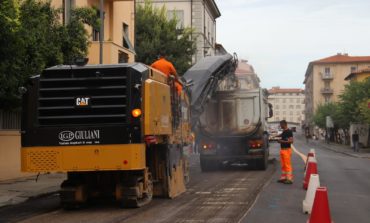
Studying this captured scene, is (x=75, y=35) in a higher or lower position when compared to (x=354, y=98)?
lower

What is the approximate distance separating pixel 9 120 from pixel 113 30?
10.1 meters

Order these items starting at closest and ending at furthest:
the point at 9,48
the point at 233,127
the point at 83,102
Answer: the point at 83,102, the point at 9,48, the point at 233,127

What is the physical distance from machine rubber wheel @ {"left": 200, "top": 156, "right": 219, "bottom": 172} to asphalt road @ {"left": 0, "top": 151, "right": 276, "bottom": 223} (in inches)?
260

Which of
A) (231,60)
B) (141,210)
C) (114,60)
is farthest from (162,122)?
(114,60)

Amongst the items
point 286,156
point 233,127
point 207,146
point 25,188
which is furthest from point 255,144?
point 25,188

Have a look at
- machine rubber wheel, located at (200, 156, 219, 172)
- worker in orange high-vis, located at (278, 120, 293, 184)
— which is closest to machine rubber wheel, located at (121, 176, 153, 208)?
worker in orange high-vis, located at (278, 120, 293, 184)

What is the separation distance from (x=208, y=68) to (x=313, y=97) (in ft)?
399

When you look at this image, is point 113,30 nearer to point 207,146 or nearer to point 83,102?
point 207,146

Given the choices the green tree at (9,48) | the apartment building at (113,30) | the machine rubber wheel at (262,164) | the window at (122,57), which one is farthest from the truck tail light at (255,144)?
the green tree at (9,48)

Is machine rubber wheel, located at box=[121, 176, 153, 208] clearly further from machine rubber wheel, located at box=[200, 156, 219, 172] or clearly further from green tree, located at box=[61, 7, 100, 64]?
machine rubber wheel, located at box=[200, 156, 219, 172]

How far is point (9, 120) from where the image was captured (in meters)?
18.7

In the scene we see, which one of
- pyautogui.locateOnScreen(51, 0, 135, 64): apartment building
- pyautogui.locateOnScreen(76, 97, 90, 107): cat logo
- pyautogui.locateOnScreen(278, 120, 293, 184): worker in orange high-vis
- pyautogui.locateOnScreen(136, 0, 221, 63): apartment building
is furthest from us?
pyautogui.locateOnScreen(136, 0, 221, 63): apartment building

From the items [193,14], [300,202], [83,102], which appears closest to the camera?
[83,102]

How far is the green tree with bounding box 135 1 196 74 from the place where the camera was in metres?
37.9
